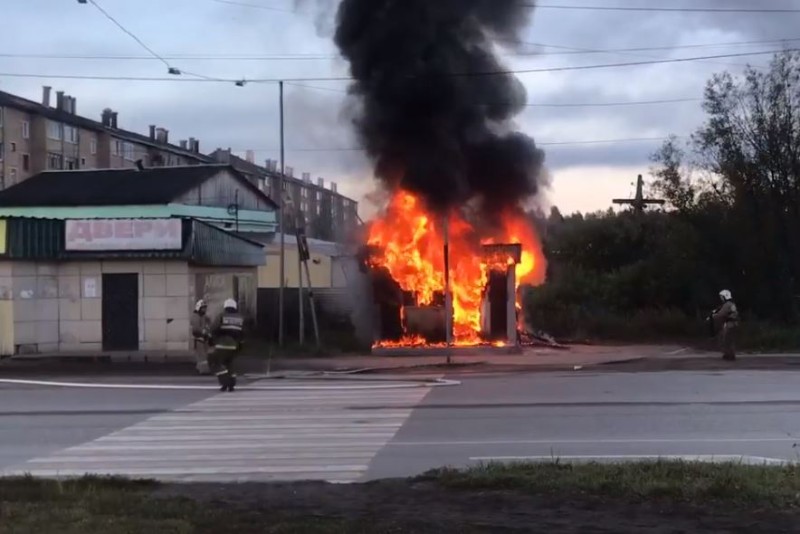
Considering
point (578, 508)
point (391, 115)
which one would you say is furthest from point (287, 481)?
point (391, 115)

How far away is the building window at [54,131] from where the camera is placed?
71188 millimetres

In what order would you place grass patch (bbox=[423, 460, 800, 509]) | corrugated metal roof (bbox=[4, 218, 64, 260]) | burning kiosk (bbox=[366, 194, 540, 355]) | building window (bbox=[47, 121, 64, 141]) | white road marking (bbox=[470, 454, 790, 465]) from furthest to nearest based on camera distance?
building window (bbox=[47, 121, 64, 141])
burning kiosk (bbox=[366, 194, 540, 355])
corrugated metal roof (bbox=[4, 218, 64, 260])
white road marking (bbox=[470, 454, 790, 465])
grass patch (bbox=[423, 460, 800, 509])

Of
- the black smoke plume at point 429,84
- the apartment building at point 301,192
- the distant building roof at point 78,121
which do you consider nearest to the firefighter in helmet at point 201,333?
the black smoke plume at point 429,84

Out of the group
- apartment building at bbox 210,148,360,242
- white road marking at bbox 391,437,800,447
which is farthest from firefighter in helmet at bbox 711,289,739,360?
apartment building at bbox 210,148,360,242

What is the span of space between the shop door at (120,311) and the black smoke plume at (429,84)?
806 centimetres

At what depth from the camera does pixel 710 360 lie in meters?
23.9

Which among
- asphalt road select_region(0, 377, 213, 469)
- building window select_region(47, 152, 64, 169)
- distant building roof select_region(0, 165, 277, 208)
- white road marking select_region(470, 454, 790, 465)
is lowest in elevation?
asphalt road select_region(0, 377, 213, 469)

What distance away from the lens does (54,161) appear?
237 feet

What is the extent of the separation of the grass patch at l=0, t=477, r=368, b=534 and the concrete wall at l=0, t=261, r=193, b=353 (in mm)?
19094

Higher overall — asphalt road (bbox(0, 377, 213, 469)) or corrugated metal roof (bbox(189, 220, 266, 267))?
corrugated metal roof (bbox(189, 220, 266, 267))

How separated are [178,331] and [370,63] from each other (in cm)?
955

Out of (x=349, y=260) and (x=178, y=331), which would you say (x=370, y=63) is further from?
(x=178, y=331)

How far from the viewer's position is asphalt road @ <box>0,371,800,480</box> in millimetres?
10352

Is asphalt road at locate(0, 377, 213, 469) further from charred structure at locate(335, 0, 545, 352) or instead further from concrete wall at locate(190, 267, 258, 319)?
charred structure at locate(335, 0, 545, 352)
